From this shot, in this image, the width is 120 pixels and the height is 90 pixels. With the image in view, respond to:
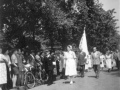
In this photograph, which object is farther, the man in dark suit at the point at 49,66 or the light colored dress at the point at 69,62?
the man in dark suit at the point at 49,66

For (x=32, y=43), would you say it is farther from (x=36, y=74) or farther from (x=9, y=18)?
(x=36, y=74)

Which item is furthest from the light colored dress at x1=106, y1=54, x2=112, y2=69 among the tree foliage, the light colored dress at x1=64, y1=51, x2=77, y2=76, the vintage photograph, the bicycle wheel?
the bicycle wheel

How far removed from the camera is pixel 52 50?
18.3 meters

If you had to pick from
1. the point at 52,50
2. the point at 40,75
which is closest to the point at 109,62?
the point at 52,50

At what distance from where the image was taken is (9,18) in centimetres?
1809

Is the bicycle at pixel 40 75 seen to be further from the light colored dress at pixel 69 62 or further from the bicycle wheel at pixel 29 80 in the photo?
the light colored dress at pixel 69 62

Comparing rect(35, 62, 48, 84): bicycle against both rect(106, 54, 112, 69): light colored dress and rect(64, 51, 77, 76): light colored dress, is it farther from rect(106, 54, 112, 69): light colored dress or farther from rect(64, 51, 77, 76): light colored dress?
rect(106, 54, 112, 69): light colored dress

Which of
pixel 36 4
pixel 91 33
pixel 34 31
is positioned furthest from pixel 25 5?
pixel 91 33

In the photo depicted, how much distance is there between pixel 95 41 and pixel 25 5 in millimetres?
18540

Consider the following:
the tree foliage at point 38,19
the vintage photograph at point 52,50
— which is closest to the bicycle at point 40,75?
the vintage photograph at point 52,50

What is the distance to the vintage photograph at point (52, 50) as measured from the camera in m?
9.94

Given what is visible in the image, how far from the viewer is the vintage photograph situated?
9.94m

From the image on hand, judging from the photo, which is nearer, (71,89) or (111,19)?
(71,89)

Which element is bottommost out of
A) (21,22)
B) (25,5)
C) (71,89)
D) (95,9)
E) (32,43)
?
(71,89)
